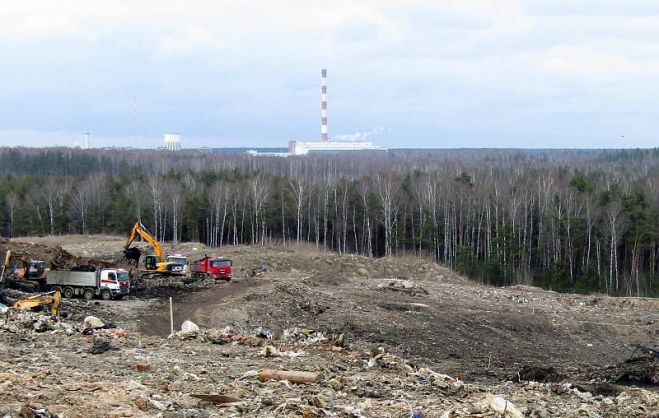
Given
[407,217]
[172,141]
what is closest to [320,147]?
[172,141]

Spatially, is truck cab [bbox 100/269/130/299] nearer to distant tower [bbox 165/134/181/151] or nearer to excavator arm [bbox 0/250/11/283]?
excavator arm [bbox 0/250/11/283]

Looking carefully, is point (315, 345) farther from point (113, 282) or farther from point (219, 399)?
point (113, 282)

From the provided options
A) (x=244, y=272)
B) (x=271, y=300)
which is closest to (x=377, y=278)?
(x=244, y=272)

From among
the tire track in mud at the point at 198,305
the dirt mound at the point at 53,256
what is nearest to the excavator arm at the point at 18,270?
the dirt mound at the point at 53,256

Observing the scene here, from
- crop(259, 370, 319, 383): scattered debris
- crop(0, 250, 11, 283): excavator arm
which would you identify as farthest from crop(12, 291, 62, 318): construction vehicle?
crop(259, 370, 319, 383): scattered debris

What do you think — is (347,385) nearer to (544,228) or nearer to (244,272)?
(244,272)

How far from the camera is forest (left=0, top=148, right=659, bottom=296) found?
51.0m

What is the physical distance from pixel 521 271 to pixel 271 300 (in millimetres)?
26093

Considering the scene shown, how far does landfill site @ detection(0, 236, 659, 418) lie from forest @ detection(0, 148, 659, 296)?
438 inches

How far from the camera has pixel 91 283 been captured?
99.5 ft

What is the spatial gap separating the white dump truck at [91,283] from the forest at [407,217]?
25.9 m

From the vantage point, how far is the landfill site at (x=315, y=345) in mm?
13703

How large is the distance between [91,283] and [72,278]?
28.7 inches

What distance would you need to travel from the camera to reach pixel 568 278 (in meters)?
51.0
